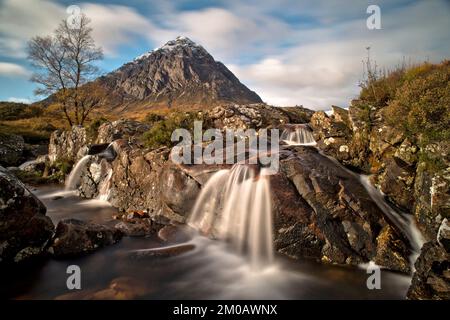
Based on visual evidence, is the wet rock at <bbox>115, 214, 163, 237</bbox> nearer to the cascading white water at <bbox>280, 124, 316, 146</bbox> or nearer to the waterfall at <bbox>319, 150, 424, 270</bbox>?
the waterfall at <bbox>319, 150, 424, 270</bbox>

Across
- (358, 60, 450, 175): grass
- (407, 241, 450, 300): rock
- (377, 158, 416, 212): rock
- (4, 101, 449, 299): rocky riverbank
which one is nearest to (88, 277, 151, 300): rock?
(4, 101, 449, 299): rocky riverbank

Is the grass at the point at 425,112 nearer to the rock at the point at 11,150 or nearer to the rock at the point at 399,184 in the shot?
the rock at the point at 399,184

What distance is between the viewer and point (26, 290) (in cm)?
719

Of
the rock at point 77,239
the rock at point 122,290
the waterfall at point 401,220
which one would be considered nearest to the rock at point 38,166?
the rock at point 77,239

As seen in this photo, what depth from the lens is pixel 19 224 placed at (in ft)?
27.2

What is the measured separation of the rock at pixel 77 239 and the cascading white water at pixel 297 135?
11.7 m

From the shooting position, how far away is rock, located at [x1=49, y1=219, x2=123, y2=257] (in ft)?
29.8

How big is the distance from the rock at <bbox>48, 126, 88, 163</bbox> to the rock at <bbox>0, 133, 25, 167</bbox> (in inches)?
234

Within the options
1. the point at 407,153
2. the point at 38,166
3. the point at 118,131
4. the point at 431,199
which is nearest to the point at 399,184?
the point at 407,153

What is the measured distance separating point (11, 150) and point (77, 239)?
27.4m

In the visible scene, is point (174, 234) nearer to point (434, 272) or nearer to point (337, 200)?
point (337, 200)

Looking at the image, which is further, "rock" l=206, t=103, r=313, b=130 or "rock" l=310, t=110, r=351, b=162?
"rock" l=206, t=103, r=313, b=130
